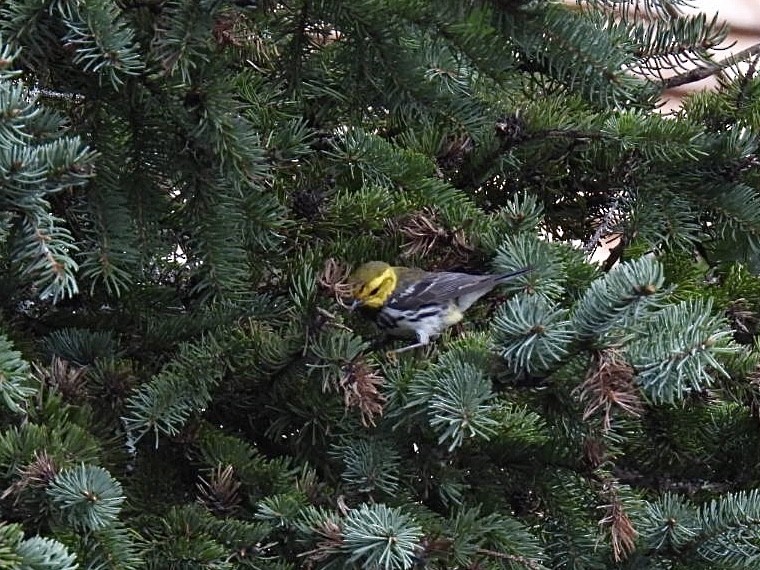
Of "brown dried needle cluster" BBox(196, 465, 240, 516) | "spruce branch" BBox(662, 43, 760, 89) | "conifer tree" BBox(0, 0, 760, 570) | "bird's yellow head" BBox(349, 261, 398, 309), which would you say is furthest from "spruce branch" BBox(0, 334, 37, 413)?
"spruce branch" BBox(662, 43, 760, 89)

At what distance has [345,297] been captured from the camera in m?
0.86

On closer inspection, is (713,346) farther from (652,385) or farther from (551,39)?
(551,39)

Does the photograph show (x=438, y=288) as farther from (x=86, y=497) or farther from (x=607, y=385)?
(x=86, y=497)

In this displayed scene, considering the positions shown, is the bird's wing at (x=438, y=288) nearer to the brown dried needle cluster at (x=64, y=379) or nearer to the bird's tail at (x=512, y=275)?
the bird's tail at (x=512, y=275)

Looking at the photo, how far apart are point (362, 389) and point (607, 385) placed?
21cm

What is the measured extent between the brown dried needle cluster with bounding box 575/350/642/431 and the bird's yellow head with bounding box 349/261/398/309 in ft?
0.90

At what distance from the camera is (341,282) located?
0.86m

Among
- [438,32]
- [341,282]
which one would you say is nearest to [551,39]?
[438,32]

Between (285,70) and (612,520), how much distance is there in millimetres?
559

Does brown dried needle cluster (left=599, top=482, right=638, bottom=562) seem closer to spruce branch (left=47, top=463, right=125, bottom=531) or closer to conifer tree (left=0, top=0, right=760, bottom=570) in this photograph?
conifer tree (left=0, top=0, right=760, bottom=570)

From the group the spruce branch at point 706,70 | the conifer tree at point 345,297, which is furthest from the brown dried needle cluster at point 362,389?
the spruce branch at point 706,70

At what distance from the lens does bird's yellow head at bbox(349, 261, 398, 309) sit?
1.00 metres

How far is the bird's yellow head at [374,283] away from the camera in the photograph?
100 cm

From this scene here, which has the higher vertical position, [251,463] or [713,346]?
[713,346]
